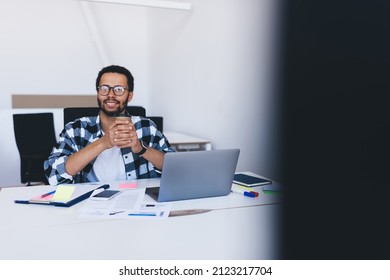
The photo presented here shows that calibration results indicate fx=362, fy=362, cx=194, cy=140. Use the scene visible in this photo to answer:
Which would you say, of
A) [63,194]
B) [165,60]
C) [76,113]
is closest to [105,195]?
[63,194]

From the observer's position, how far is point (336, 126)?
0.43m

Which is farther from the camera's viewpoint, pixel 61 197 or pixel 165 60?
pixel 165 60

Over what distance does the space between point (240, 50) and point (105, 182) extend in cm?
144

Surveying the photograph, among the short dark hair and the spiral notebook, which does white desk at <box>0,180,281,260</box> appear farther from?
the short dark hair

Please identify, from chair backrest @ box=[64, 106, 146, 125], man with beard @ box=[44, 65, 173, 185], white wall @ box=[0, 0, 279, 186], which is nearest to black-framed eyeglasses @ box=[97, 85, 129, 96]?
man with beard @ box=[44, 65, 173, 185]

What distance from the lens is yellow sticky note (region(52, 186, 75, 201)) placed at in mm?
1342

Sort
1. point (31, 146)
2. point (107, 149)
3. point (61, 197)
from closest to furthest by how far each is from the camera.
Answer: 1. point (61, 197)
2. point (107, 149)
3. point (31, 146)

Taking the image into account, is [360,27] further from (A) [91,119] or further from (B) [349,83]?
(A) [91,119]

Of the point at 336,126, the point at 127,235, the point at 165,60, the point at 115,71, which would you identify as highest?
the point at 165,60

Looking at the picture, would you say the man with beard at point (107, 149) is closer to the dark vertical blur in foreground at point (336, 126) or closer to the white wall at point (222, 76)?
the white wall at point (222, 76)

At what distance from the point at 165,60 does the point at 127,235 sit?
330 cm

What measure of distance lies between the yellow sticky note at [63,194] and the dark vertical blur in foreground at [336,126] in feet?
3.42

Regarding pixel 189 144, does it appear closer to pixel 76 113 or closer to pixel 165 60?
pixel 76 113

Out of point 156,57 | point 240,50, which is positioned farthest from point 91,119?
point 156,57
